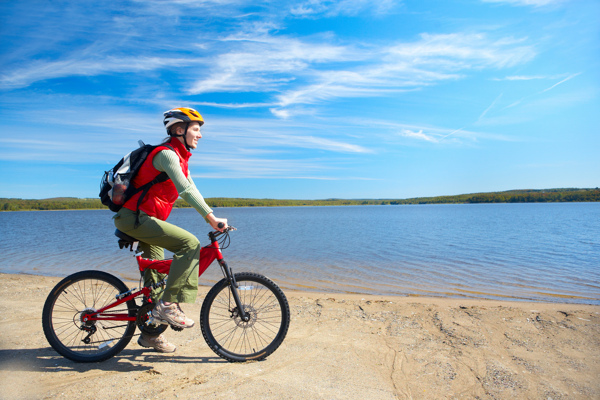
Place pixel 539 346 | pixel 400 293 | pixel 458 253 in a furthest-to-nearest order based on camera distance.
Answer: pixel 458 253 → pixel 400 293 → pixel 539 346

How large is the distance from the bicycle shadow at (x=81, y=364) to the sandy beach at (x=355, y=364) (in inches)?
0.5

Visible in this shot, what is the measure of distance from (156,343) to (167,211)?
1.62m

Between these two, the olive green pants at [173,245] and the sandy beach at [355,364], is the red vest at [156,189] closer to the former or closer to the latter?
the olive green pants at [173,245]

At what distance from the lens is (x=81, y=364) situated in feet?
12.4

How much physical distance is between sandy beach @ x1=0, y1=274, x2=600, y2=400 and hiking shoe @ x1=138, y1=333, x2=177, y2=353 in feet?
0.38

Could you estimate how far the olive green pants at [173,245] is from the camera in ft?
11.5

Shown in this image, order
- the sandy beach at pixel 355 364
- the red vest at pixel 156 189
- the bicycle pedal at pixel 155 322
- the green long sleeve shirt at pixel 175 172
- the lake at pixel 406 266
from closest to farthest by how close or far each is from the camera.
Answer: the sandy beach at pixel 355 364 < the green long sleeve shirt at pixel 175 172 < the red vest at pixel 156 189 < the bicycle pedal at pixel 155 322 < the lake at pixel 406 266

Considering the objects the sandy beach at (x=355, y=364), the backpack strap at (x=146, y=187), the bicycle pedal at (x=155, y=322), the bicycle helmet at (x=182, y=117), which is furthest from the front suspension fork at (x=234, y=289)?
the bicycle helmet at (x=182, y=117)

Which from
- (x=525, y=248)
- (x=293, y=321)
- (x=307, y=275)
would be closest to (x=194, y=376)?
(x=293, y=321)

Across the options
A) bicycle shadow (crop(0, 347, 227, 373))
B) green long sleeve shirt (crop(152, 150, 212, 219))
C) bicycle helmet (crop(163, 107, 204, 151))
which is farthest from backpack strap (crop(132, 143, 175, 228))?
bicycle shadow (crop(0, 347, 227, 373))

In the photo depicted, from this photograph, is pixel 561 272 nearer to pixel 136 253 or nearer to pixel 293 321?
pixel 293 321

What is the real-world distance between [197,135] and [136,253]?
1.48 meters

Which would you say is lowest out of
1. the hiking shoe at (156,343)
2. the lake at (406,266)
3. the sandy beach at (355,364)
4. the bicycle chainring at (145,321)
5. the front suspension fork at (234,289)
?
the lake at (406,266)

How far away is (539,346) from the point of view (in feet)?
14.8
